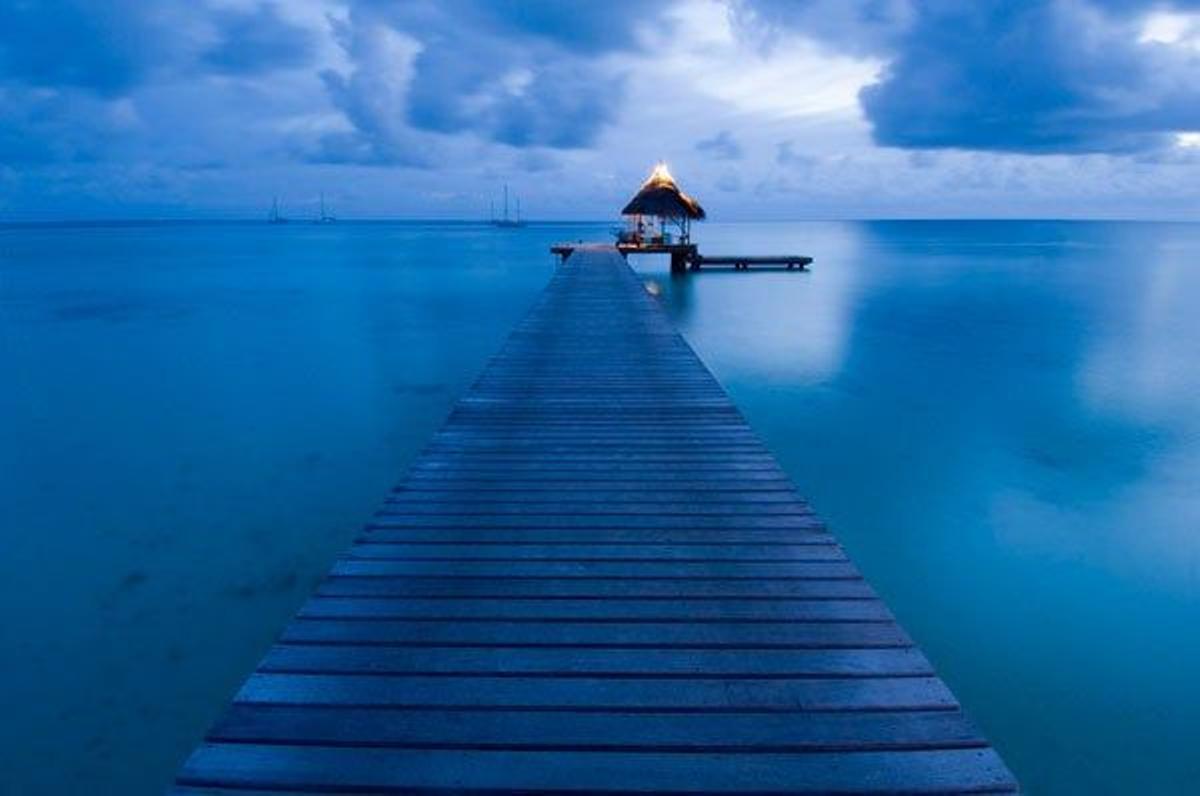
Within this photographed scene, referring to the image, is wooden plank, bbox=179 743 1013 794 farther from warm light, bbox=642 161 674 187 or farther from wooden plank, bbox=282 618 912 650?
warm light, bbox=642 161 674 187

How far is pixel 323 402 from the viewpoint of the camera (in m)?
14.5

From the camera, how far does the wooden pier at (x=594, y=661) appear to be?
2527mm

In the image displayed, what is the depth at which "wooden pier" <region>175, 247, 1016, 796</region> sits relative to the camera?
253 centimetres

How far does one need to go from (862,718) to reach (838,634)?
0.59m

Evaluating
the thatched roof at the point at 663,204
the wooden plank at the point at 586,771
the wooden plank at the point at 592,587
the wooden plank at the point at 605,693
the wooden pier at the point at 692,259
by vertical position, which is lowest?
the wooden plank at the point at 586,771

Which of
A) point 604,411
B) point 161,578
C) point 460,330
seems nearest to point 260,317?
point 460,330

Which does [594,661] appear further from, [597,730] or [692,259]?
[692,259]

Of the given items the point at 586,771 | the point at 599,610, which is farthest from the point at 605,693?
the point at 599,610

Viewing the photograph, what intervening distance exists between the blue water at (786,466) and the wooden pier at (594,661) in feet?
8.68

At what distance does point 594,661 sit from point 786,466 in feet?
26.4

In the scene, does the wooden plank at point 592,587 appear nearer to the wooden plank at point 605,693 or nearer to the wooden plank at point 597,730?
the wooden plank at point 605,693

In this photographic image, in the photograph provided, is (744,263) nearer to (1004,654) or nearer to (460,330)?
(460,330)

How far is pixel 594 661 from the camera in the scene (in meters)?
3.12

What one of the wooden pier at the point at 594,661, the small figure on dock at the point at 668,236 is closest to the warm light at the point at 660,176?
the small figure on dock at the point at 668,236
